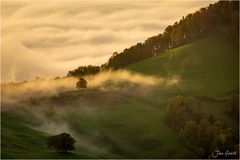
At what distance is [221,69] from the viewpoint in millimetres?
157125

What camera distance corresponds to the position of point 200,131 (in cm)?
11594

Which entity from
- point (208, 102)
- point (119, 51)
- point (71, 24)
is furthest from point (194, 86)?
point (71, 24)

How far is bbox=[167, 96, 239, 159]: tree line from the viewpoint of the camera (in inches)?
4390

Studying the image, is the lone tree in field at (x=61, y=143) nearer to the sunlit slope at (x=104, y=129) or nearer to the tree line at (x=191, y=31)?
the sunlit slope at (x=104, y=129)

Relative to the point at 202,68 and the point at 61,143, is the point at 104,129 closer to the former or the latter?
the point at 61,143

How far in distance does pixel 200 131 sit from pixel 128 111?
61.8 feet

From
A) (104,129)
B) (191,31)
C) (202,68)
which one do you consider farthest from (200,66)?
(104,129)

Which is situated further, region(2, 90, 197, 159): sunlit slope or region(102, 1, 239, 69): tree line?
region(102, 1, 239, 69): tree line

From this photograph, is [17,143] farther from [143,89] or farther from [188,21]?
[188,21]

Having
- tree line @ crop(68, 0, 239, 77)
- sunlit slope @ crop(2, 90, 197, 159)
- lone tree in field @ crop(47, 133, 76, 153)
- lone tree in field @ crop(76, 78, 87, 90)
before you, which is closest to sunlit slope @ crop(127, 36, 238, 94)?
tree line @ crop(68, 0, 239, 77)

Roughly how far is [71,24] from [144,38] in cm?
3268

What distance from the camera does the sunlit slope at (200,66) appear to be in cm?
14862

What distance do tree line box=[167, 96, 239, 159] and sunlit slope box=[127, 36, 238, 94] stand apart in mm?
18253

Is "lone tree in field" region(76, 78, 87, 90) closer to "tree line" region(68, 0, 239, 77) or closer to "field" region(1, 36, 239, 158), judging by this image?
"field" region(1, 36, 239, 158)
